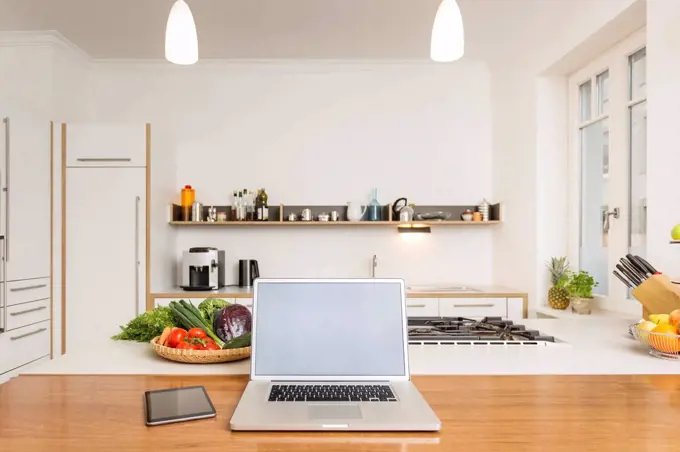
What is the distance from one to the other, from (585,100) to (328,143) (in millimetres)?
1964

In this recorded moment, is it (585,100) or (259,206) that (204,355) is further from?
(585,100)

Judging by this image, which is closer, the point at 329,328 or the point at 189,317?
the point at 329,328

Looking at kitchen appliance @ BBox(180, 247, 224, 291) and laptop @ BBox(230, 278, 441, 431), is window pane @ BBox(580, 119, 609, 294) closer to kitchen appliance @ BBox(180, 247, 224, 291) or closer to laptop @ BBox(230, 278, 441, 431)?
laptop @ BBox(230, 278, 441, 431)

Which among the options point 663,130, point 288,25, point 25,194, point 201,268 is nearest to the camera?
point 663,130

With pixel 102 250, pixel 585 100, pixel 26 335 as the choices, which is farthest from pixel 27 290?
pixel 585 100

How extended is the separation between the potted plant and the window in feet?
0.38

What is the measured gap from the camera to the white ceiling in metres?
3.40

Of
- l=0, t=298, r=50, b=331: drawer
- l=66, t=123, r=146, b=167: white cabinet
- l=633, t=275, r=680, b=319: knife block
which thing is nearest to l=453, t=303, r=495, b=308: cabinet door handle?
l=633, t=275, r=680, b=319: knife block

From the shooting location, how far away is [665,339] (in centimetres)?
161

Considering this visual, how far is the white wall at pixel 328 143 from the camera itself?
450cm

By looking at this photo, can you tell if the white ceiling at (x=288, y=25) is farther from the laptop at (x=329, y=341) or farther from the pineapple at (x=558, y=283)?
the laptop at (x=329, y=341)

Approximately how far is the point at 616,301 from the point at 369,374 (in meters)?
2.45

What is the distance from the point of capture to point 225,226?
177 inches

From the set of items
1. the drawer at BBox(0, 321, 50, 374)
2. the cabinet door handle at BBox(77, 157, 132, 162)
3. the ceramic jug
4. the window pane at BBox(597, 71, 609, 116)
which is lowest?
the drawer at BBox(0, 321, 50, 374)
